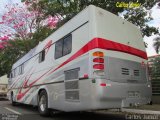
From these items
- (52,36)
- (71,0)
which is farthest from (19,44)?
(52,36)

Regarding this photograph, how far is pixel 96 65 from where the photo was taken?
28.9 feet

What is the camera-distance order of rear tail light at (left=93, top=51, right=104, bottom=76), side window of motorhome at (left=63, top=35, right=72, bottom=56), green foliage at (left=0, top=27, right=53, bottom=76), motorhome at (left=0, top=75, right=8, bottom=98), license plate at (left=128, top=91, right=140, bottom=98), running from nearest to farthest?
1. rear tail light at (left=93, top=51, right=104, bottom=76)
2. license plate at (left=128, top=91, right=140, bottom=98)
3. side window of motorhome at (left=63, top=35, right=72, bottom=56)
4. green foliage at (left=0, top=27, right=53, bottom=76)
5. motorhome at (left=0, top=75, right=8, bottom=98)

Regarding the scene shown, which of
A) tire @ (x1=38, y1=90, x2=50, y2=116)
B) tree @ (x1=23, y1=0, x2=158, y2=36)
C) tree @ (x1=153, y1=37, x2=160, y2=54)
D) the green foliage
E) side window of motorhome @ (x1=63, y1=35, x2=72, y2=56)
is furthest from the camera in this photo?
the green foliage

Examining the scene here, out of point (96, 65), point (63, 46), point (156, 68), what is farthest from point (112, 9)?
point (96, 65)

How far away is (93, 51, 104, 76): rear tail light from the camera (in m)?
8.79

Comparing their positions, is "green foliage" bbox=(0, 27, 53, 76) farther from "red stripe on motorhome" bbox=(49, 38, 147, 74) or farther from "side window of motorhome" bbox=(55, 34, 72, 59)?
"red stripe on motorhome" bbox=(49, 38, 147, 74)

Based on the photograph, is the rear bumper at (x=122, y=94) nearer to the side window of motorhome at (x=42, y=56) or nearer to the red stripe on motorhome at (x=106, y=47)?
the red stripe on motorhome at (x=106, y=47)

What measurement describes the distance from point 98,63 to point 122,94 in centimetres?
122

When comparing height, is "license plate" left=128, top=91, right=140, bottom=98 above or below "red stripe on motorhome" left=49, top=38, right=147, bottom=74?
below

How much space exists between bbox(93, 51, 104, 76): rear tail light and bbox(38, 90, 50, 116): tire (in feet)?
12.5

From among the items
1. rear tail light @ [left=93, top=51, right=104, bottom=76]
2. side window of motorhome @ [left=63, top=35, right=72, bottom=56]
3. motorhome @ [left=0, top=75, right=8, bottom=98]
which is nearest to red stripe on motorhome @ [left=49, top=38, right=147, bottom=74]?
rear tail light @ [left=93, top=51, right=104, bottom=76]

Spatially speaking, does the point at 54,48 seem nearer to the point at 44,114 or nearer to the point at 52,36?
the point at 52,36

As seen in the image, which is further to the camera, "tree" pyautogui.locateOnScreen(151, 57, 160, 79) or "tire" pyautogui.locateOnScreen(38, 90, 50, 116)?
"tree" pyautogui.locateOnScreen(151, 57, 160, 79)

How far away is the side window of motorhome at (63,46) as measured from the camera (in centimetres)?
1036
